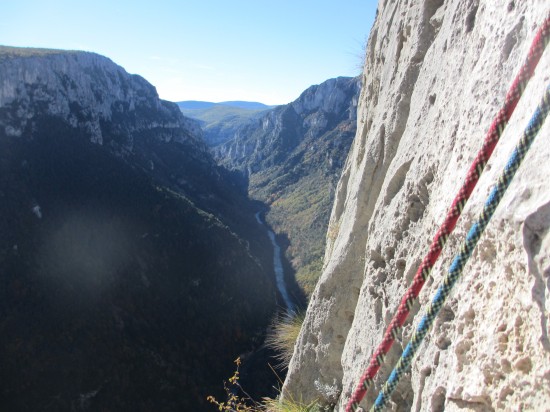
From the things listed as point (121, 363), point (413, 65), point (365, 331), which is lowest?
point (121, 363)

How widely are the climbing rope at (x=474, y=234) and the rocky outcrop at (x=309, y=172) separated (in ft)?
266

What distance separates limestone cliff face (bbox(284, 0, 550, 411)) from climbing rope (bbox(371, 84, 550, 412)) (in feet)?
0.19

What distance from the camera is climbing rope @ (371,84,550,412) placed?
2398 millimetres

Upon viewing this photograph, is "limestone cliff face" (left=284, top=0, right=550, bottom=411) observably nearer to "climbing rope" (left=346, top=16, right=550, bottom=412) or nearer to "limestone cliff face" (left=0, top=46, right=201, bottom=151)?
"climbing rope" (left=346, top=16, right=550, bottom=412)

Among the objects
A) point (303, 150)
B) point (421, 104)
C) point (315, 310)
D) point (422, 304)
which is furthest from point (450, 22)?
point (303, 150)

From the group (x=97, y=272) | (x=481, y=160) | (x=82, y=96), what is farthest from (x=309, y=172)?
(x=481, y=160)

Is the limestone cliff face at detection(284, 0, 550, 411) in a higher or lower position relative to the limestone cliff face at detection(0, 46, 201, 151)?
lower

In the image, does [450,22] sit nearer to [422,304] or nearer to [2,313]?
[422,304]

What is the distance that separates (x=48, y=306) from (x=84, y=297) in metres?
4.65

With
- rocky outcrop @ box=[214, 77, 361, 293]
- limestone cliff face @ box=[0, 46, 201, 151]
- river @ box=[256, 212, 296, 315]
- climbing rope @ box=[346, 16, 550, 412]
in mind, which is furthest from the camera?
rocky outcrop @ box=[214, 77, 361, 293]

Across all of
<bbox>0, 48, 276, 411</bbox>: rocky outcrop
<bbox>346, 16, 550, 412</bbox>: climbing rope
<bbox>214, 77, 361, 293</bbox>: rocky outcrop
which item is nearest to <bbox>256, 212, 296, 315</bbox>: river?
<bbox>214, 77, 361, 293</bbox>: rocky outcrop

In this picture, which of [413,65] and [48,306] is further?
[48,306]

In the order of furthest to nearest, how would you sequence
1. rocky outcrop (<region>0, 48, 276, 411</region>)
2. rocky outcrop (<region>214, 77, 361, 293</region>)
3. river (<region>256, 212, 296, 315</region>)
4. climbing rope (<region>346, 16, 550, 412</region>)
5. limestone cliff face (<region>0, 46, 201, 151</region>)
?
rocky outcrop (<region>214, 77, 361, 293</region>)
river (<region>256, 212, 296, 315</region>)
limestone cliff face (<region>0, 46, 201, 151</region>)
rocky outcrop (<region>0, 48, 276, 411</region>)
climbing rope (<region>346, 16, 550, 412</region>)

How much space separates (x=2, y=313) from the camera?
161 ft
